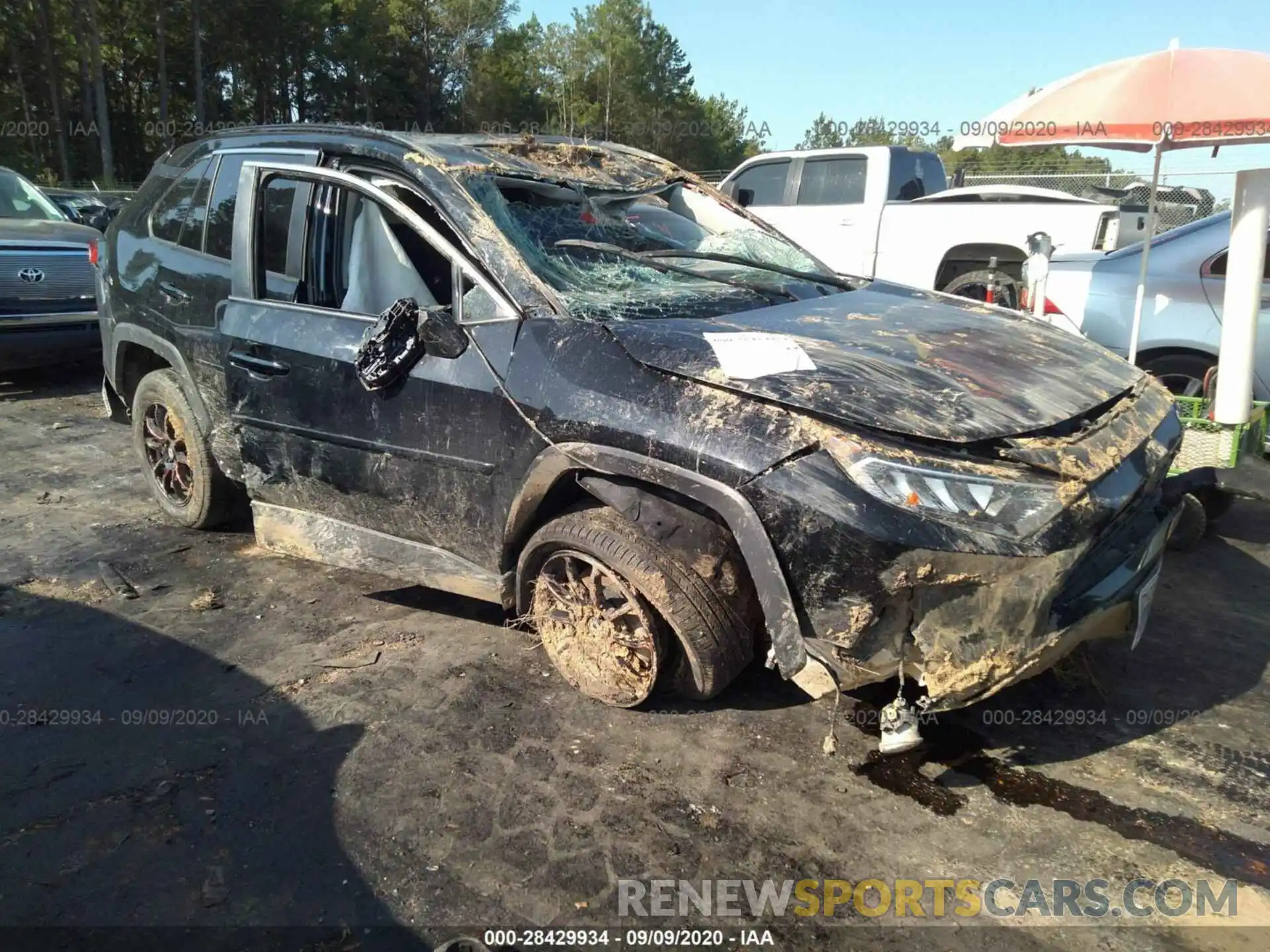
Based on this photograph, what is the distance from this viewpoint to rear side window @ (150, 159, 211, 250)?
4305 mm

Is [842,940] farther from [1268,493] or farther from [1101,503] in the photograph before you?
[1268,493]

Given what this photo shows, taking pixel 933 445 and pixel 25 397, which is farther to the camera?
pixel 25 397

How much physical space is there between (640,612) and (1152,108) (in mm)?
4229

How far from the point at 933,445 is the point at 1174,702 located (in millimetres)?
1608

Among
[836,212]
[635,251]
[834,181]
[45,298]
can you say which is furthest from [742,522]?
[834,181]

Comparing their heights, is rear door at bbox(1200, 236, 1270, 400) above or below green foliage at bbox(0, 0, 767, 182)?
below

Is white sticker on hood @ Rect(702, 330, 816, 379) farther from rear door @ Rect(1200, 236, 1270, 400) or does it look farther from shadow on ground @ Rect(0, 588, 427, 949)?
rear door @ Rect(1200, 236, 1270, 400)

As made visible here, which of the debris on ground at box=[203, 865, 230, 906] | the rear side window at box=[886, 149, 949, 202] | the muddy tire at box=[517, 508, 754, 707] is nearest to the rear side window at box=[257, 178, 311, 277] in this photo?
the muddy tire at box=[517, 508, 754, 707]

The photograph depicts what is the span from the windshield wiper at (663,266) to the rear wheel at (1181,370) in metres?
3.48

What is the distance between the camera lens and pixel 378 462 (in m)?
3.41

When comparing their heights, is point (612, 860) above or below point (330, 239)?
below

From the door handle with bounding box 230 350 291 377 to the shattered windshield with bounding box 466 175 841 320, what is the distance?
1.10 metres

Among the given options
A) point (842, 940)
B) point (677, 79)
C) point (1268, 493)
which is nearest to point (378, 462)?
point (842, 940)

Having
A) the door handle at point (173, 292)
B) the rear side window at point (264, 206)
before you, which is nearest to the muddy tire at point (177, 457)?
the door handle at point (173, 292)
